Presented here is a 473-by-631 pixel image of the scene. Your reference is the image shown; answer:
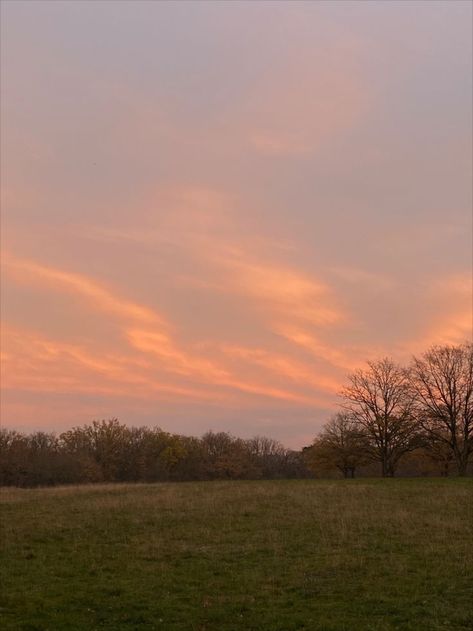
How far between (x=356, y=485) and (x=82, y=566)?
25.9 meters

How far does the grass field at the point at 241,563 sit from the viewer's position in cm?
1280

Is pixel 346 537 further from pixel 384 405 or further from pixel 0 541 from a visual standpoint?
pixel 384 405

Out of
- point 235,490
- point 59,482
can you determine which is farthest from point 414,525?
point 59,482

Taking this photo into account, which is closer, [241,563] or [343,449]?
[241,563]

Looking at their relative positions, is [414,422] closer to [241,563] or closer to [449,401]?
[449,401]

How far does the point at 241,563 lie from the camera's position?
1839cm

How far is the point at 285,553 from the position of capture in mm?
19719

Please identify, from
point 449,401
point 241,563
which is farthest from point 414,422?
point 241,563

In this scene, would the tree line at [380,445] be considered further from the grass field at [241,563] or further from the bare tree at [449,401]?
the grass field at [241,563]

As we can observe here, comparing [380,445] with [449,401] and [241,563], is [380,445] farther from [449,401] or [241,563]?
[241,563]

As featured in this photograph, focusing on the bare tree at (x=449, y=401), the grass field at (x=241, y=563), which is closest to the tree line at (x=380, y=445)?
the bare tree at (x=449, y=401)

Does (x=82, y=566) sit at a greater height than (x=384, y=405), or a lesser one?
lesser

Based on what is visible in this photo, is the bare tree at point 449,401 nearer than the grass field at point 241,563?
No

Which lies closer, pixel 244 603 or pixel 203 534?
pixel 244 603
